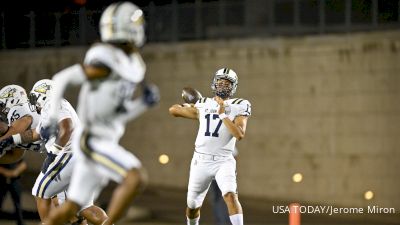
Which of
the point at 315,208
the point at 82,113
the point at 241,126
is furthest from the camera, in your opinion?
the point at 315,208

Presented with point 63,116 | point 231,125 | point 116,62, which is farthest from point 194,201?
point 116,62

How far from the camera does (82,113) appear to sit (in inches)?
316

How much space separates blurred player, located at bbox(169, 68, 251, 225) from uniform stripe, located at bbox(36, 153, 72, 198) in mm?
1416

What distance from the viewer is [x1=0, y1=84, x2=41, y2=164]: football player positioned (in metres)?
11.8

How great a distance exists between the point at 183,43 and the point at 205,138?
33.8ft

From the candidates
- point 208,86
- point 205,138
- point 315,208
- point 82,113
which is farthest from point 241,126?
point 208,86

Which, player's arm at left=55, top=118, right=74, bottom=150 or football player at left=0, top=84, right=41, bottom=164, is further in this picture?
football player at left=0, top=84, right=41, bottom=164

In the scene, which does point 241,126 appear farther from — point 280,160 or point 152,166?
point 152,166

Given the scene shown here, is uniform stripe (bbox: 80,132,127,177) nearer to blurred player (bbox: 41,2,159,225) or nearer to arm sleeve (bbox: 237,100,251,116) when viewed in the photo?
blurred player (bbox: 41,2,159,225)

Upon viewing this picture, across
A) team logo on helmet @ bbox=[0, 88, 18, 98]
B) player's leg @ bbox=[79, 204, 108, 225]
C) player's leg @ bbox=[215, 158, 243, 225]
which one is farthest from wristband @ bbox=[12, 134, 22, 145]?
player's leg @ bbox=[215, 158, 243, 225]

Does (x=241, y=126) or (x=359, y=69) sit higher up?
(x=359, y=69)

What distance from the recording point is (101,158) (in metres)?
7.92

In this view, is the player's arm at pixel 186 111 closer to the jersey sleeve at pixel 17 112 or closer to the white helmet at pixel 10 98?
the jersey sleeve at pixel 17 112

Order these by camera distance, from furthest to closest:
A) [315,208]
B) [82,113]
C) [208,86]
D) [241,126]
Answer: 1. [208,86]
2. [315,208]
3. [241,126]
4. [82,113]
